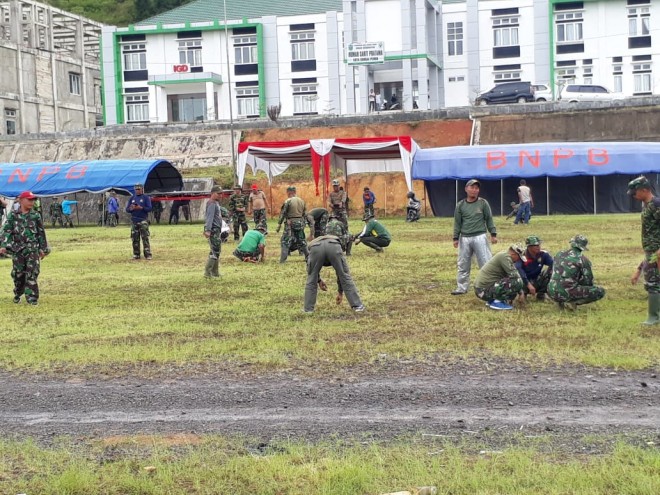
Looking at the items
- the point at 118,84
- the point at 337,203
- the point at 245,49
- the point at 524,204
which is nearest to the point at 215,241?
the point at 337,203

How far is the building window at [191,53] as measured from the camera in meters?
61.8

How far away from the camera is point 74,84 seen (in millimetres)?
72438

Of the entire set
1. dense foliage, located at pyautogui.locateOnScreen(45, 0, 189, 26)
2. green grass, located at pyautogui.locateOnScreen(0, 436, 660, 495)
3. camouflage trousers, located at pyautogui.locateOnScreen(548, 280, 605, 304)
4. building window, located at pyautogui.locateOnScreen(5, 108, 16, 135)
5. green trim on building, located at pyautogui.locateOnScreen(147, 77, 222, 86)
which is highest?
dense foliage, located at pyautogui.locateOnScreen(45, 0, 189, 26)

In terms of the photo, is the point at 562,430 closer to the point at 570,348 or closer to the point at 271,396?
the point at 271,396

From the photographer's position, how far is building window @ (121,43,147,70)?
204 feet

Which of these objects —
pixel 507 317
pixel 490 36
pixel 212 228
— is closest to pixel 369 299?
pixel 507 317

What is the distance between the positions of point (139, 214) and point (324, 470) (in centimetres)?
1673

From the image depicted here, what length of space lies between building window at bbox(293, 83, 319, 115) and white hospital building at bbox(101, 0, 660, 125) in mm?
72

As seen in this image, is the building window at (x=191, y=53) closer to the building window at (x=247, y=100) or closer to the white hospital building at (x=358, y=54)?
the white hospital building at (x=358, y=54)

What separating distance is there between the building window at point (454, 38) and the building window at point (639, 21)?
1033cm

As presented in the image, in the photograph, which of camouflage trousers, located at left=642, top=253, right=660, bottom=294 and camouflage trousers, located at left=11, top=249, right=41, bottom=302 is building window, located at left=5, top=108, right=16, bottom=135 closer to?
camouflage trousers, located at left=11, top=249, right=41, bottom=302

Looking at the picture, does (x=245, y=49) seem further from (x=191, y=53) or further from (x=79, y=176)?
(x=79, y=176)

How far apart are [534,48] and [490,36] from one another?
2821mm

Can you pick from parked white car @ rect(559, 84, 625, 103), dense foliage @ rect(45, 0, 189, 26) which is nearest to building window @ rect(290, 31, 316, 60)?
parked white car @ rect(559, 84, 625, 103)
